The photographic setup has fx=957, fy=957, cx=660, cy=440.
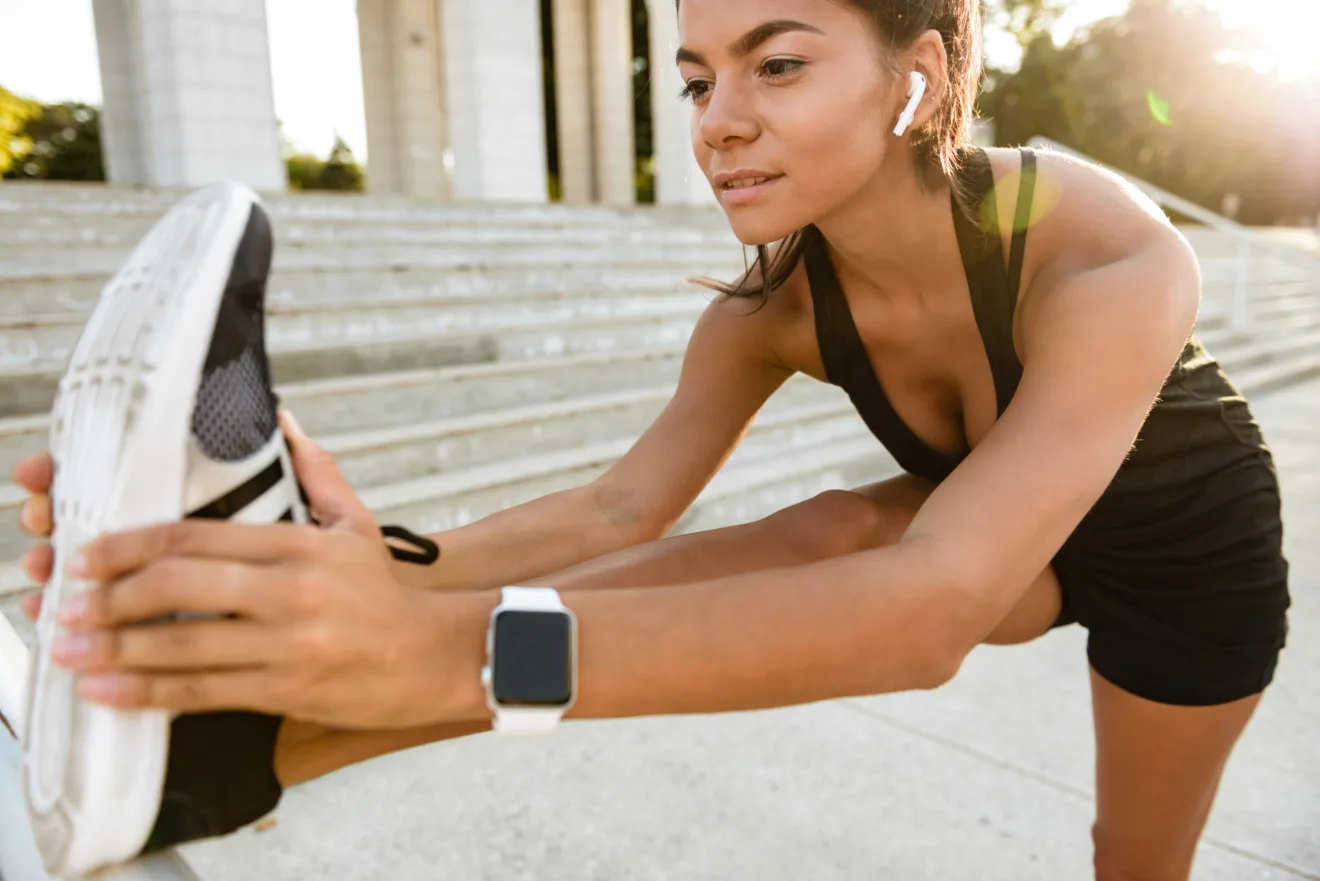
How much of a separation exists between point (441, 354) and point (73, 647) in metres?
3.83

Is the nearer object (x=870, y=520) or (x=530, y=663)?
(x=530, y=663)

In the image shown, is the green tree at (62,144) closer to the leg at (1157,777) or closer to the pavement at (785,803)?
the pavement at (785,803)

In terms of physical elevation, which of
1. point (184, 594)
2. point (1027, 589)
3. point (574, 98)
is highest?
point (184, 594)

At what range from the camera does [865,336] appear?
5.12 feet

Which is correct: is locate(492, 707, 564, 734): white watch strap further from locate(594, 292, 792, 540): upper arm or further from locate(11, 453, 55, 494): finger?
locate(594, 292, 792, 540): upper arm

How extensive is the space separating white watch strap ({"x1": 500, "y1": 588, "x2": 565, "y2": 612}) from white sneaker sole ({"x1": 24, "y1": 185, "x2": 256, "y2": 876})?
0.28m

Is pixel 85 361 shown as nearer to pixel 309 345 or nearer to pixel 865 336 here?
pixel 865 336

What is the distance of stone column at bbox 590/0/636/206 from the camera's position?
43.7ft

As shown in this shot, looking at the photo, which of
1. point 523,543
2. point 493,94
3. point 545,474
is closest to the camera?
point 523,543

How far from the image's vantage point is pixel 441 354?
4.47 meters

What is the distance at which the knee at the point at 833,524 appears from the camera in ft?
4.64

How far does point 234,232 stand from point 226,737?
1.48 feet

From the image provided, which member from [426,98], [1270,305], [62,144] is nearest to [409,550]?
[1270,305]

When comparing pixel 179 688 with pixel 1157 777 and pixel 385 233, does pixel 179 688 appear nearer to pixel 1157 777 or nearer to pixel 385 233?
pixel 1157 777
